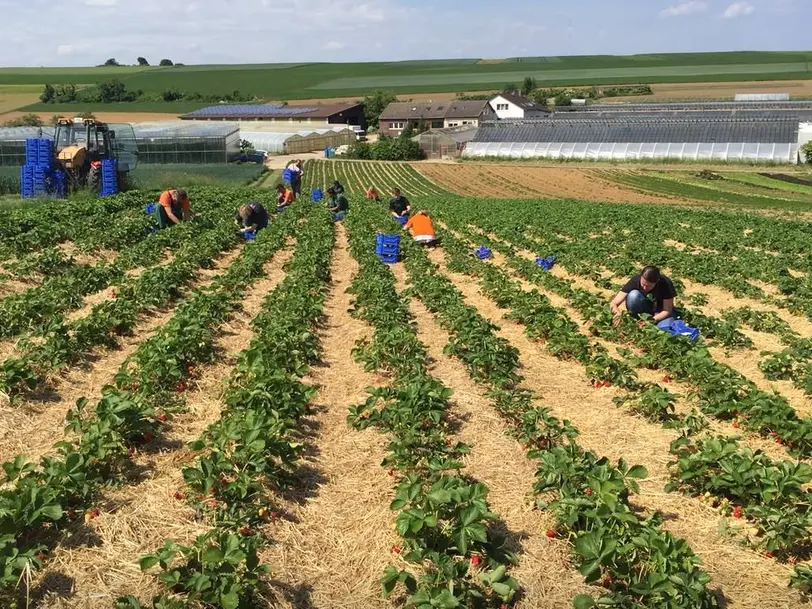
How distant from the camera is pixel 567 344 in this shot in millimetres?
8969

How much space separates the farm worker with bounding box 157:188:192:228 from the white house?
76439 millimetres

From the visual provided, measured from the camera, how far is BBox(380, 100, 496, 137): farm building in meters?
87.6

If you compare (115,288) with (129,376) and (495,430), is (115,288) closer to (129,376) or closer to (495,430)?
(129,376)

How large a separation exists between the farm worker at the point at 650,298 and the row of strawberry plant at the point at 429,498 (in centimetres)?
350

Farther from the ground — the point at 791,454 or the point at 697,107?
the point at 697,107

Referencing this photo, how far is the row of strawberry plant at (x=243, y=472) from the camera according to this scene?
3.95m

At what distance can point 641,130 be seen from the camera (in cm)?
5978

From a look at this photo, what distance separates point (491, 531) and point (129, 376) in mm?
4082

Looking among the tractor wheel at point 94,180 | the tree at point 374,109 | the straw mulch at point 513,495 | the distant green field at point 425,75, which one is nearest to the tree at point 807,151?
the tractor wheel at point 94,180

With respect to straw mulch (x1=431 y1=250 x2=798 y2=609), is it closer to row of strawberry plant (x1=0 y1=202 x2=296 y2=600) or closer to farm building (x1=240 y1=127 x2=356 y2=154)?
row of strawberry plant (x1=0 y1=202 x2=296 y2=600)

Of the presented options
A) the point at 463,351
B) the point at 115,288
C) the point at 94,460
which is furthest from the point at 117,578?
the point at 115,288

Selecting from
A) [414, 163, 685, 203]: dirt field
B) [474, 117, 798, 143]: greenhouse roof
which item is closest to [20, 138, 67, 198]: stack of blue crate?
[414, 163, 685, 203]: dirt field

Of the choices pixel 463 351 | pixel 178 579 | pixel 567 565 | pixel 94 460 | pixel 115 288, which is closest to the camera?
pixel 178 579

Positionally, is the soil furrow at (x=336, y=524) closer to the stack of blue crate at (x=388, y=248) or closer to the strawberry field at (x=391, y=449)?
the strawberry field at (x=391, y=449)
